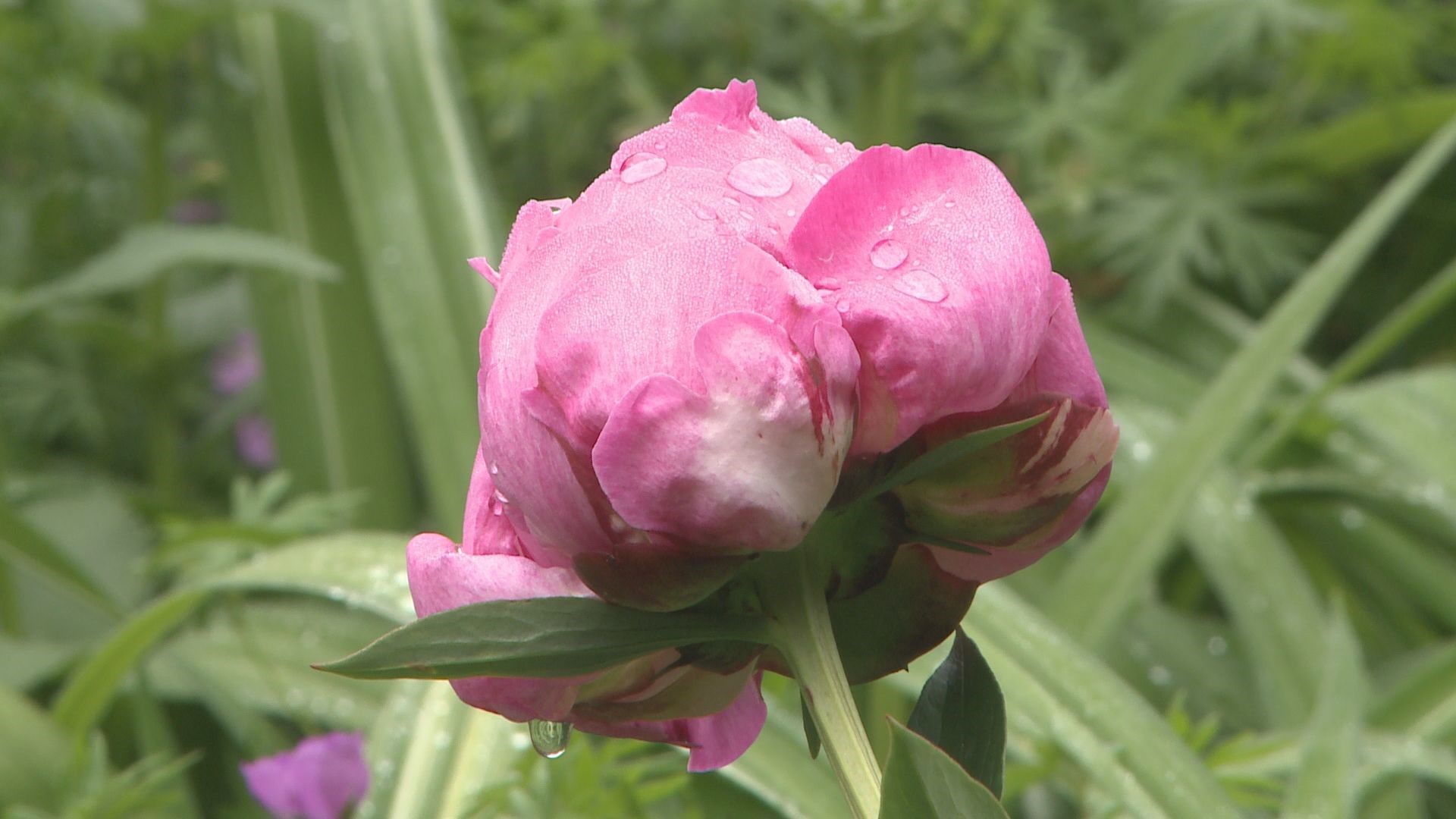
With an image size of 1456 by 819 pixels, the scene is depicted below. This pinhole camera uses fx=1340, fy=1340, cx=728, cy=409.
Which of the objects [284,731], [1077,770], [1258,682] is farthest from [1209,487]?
[284,731]

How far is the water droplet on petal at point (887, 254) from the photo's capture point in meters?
0.21

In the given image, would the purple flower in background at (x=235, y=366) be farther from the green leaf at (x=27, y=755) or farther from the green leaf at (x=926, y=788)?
the green leaf at (x=926, y=788)

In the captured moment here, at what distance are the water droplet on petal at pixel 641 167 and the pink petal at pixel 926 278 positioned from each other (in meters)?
0.03

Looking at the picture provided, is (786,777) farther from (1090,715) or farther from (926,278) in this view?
(926,278)

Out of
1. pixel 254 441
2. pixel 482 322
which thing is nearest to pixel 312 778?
pixel 482 322

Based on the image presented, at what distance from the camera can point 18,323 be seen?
0.86 meters

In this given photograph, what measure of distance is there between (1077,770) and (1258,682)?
32 cm

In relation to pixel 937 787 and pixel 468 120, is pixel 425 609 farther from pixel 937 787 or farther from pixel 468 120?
pixel 468 120

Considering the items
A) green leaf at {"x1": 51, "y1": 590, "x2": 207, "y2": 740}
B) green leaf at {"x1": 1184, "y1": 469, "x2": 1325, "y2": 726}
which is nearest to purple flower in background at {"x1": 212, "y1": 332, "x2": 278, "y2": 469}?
green leaf at {"x1": 51, "y1": 590, "x2": 207, "y2": 740}

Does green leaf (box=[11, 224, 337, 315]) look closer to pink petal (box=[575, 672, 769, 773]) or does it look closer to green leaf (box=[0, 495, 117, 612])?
green leaf (box=[0, 495, 117, 612])

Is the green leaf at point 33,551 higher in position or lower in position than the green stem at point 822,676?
lower

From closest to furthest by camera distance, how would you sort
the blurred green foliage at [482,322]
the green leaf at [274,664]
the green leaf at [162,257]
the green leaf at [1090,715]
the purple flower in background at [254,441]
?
the green leaf at [1090,715] < the blurred green foliage at [482,322] < the green leaf at [274,664] < the green leaf at [162,257] < the purple flower in background at [254,441]

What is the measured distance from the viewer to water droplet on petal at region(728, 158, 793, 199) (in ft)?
0.74

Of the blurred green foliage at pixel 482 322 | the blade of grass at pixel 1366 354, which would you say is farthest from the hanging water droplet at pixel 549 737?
the blade of grass at pixel 1366 354
